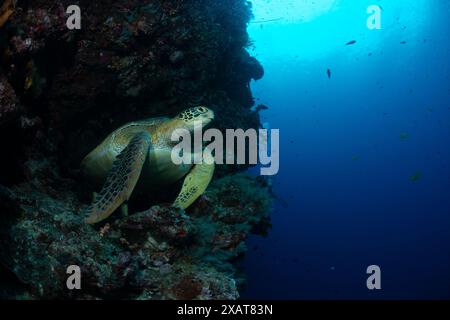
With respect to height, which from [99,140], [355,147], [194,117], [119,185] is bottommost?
[119,185]

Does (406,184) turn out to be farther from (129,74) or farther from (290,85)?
(129,74)

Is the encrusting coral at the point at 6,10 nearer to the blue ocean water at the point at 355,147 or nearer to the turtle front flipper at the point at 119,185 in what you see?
the turtle front flipper at the point at 119,185

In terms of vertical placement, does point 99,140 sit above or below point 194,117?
below

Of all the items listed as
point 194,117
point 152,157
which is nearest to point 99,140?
point 152,157

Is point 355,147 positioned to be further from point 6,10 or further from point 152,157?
point 6,10

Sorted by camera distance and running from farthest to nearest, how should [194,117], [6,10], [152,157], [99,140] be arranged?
[99,140]
[194,117]
[152,157]
[6,10]

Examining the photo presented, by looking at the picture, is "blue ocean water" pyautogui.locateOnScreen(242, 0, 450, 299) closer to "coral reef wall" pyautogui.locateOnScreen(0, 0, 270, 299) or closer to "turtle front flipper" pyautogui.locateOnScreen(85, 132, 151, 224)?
"coral reef wall" pyautogui.locateOnScreen(0, 0, 270, 299)

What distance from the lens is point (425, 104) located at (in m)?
65.8

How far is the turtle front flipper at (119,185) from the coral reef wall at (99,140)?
0.22 meters

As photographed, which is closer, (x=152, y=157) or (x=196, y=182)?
(x=152, y=157)

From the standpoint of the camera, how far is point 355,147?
8656cm

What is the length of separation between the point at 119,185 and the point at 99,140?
7.06 ft

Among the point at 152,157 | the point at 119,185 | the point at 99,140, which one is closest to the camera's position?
the point at 119,185

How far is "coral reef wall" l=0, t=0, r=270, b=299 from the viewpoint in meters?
2.64
